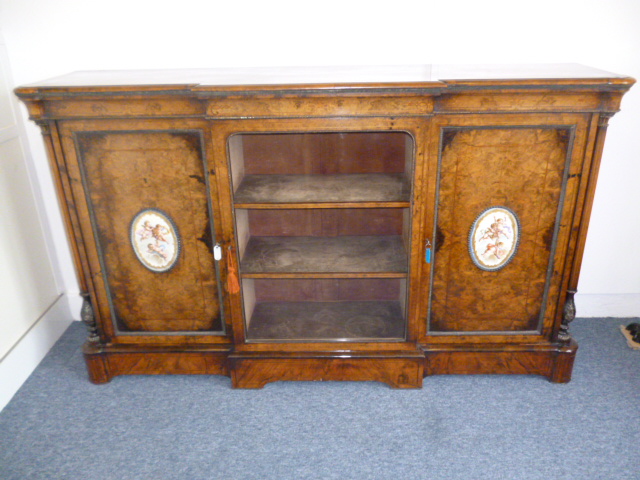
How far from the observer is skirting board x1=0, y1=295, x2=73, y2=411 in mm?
2416

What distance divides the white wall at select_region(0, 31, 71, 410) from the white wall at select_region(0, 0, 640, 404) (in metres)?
0.27

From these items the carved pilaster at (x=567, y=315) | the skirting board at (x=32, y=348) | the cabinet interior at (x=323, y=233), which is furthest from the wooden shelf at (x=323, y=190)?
the skirting board at (x=32, y=348)

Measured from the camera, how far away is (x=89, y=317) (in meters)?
2.36

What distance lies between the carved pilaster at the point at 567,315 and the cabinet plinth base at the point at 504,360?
0.05 meters

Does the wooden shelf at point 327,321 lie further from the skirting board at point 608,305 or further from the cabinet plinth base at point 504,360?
the skirting board at point 608,305

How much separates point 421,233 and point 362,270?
1.04ft

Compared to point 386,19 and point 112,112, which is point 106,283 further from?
point 386,19

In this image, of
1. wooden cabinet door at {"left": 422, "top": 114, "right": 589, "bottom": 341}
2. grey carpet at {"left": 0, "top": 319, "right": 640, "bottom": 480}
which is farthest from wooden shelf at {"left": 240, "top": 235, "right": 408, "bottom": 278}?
grey carpet at {"left": 0, "top": 319, "right": 640, "bottom": 480}

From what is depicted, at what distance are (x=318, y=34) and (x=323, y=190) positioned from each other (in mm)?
769

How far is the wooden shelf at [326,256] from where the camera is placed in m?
2.30

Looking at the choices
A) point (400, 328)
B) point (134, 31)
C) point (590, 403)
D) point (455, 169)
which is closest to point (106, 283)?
point (134, 31)

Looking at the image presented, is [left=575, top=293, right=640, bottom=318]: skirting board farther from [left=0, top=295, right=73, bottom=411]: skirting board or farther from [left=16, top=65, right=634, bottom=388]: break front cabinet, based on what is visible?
[left=0, top=295, right=73, bottom=411]: skirting board

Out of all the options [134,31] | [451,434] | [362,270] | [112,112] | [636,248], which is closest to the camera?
[112,112]

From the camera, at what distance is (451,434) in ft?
7.07
